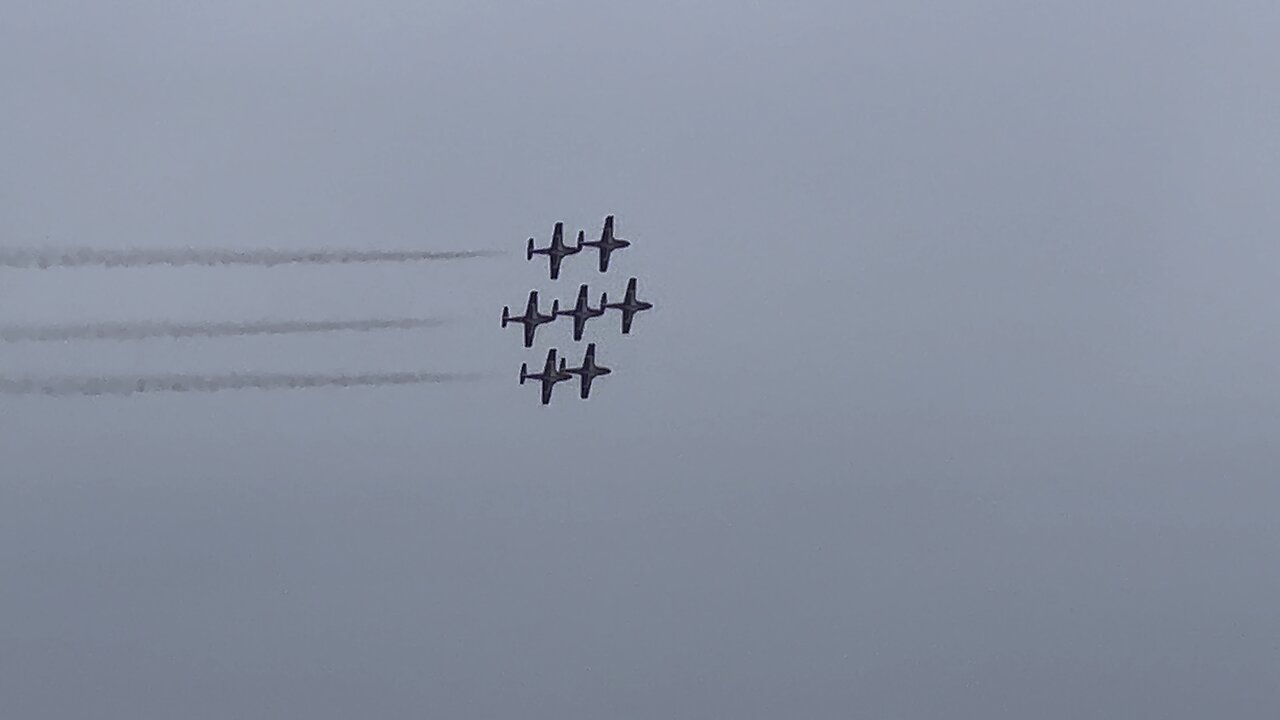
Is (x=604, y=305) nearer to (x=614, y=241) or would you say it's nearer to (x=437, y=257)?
(x=614, y=241)

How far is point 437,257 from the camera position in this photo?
181750mm

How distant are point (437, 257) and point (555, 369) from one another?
15927 millimetres

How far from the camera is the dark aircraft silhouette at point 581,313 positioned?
19800cm

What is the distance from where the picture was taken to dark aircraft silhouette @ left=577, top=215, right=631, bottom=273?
195625mm

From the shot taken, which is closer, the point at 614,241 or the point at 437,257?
the point at 437,257

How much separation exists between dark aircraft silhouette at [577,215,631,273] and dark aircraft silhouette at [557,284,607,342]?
8.28ft

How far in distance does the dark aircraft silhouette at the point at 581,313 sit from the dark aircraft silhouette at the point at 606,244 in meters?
2.53

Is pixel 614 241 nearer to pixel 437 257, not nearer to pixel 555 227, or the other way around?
pixel 555 227

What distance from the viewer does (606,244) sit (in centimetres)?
19562

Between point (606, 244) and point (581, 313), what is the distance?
3.69 metres

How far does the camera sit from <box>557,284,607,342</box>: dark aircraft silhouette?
198 meters

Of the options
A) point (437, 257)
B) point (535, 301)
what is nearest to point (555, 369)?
point (535, 301)

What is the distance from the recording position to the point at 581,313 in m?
198

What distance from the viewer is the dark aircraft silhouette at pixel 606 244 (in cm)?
19562
